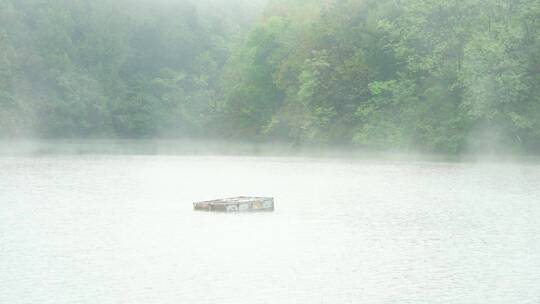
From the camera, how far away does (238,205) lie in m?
38.0

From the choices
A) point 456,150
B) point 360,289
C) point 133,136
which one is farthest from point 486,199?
point 133,136

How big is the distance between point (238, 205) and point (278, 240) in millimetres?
7110

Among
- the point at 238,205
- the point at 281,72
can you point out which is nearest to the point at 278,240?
the point at 238,205

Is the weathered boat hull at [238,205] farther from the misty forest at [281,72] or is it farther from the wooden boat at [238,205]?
the misty forest at [281,72]

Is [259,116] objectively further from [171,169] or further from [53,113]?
[171,169]

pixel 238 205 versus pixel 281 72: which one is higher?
pixel 281 72

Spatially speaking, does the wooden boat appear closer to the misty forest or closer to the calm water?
the calm water

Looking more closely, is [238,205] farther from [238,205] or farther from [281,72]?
[281,72]

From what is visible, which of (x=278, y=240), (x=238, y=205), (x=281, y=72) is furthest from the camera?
(x=281, y=72)

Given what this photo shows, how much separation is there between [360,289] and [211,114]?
99675 millimetres

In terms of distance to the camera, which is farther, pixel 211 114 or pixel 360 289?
pixel 211 114

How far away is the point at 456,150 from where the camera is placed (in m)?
73.2

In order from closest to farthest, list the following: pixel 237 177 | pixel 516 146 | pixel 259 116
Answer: pixel 237 177, pixel 516 146, pixel 259 116

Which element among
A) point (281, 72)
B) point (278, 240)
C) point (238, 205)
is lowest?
point (278, 240)
